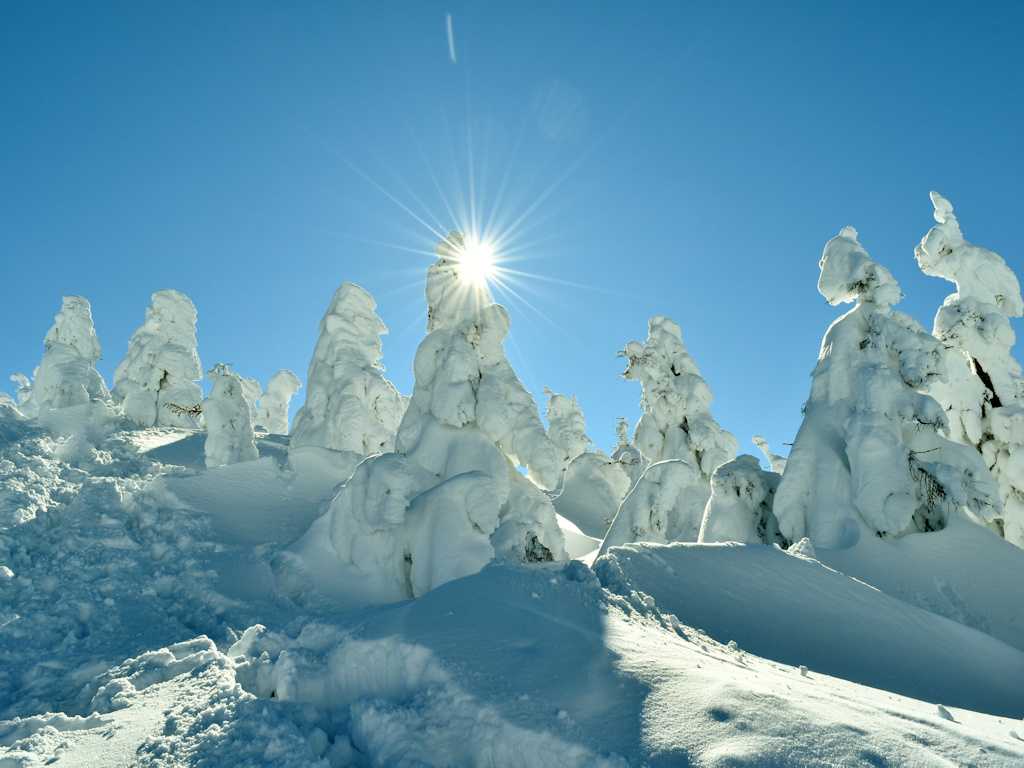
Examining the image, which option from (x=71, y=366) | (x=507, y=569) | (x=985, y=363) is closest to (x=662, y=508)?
(x=985, y=363)

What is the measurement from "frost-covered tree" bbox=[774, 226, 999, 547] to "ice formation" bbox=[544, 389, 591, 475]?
24.4m

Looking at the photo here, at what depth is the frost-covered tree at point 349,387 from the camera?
26969mm

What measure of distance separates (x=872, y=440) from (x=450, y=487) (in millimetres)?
9380

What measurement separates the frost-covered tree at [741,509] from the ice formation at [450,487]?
13.2 ft

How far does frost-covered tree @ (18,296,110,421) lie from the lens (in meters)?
29.0

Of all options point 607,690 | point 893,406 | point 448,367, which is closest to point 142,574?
point 448,367

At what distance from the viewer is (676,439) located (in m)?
25.3

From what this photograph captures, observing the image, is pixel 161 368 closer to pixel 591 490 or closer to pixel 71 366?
pixel 71 366

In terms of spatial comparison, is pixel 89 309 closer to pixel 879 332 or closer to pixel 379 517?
pixel 379 517

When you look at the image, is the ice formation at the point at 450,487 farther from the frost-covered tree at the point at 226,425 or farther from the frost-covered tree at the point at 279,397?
the frost-covered tree at the point at 279,397

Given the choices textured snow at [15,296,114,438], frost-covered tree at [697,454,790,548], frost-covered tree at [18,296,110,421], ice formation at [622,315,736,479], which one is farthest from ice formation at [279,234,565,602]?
frost-covered tree at [18,296,110,421]

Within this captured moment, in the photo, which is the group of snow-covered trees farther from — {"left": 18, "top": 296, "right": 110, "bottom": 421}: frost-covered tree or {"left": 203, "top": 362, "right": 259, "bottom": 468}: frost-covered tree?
{"left": 18, "top": 296, "right": 110, "bottom": 421}: frost-covered tree

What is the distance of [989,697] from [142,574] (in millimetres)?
12266

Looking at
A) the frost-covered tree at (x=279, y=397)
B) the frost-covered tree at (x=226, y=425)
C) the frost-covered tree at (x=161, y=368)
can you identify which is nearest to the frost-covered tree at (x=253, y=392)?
the frost-covered tree at (x=279, y=397)
